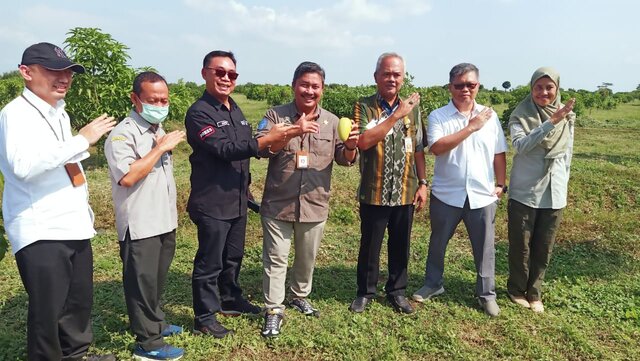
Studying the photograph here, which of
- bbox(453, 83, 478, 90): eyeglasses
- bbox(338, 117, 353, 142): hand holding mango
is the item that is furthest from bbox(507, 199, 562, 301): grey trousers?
bbox(338, 117, 353, 142): hand holding mango

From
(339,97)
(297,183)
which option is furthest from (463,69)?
(339,97)

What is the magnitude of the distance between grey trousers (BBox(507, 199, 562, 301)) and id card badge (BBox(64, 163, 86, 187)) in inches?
124

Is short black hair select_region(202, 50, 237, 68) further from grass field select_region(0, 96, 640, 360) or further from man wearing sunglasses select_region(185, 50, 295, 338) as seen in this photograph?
grass field select_region(0, 96, 640, 360)

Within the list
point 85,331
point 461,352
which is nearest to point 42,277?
point 85,331

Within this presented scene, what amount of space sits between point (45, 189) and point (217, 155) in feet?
3.17

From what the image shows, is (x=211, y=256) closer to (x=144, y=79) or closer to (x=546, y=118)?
(x=144, y=79)

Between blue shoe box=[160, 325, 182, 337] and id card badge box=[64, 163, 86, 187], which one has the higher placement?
id card badge box=[64, 163, 86, 187]

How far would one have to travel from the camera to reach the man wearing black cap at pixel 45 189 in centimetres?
220

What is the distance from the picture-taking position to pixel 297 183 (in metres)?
3.30

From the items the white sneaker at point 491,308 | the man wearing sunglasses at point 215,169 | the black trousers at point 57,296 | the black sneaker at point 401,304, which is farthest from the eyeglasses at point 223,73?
the white sneaker at point 491,308

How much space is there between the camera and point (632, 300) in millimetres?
3951

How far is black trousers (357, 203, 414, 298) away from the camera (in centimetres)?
352

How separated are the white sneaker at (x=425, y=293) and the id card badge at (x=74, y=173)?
2.72m

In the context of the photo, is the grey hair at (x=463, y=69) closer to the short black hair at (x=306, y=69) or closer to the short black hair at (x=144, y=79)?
the short black hair at (x=306, y=69)
